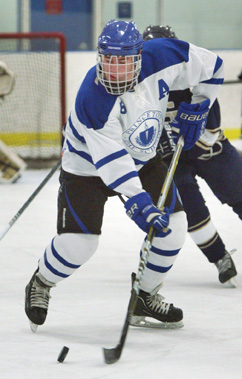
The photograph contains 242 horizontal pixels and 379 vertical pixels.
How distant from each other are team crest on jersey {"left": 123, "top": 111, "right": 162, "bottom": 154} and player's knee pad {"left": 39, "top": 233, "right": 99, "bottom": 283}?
0.93 feet

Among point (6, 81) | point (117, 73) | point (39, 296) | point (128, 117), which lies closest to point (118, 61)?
point (117, 73)

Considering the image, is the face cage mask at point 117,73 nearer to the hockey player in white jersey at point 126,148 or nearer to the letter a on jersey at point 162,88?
the hockey player in white jersey at point 126,148

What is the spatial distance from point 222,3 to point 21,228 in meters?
4.59

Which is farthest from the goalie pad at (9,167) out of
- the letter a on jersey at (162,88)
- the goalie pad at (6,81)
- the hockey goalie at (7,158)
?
the letter a on jersey at (162,88)

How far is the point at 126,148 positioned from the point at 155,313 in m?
0.53

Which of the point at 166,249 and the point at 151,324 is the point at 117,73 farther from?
the point at 151,324

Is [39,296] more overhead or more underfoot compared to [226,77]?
more overhead

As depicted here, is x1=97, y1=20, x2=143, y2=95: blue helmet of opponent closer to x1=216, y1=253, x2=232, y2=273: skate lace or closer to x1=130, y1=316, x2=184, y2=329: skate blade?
x1=130, y1=316, x2=184, y2=329: skate blade

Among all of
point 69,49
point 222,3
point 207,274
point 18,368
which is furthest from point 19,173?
point 18,368

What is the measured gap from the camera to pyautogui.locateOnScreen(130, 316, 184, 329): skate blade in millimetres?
2363

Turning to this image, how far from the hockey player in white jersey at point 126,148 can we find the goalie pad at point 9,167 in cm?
327

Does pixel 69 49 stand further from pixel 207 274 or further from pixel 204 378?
pixel 204 378

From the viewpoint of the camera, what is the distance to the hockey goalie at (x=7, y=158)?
5.41 metres

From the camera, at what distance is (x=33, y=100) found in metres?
6.79
